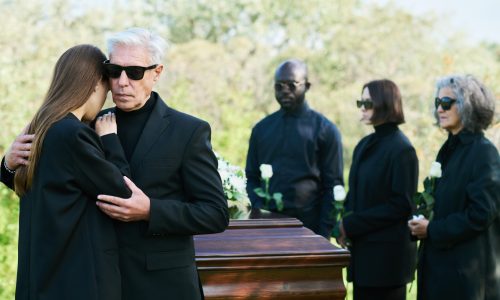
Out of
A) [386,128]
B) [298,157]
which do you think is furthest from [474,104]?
[298,157]

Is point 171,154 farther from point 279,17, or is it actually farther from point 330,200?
point 279,17

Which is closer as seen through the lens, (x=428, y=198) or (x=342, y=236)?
(x=428, y=198)

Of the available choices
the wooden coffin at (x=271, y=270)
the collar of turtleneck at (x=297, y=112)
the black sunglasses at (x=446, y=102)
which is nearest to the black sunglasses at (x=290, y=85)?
the collar of turtleneck at (x=297, y=112)

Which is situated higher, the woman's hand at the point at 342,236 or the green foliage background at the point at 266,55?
the green foliage background at the point at 266,55

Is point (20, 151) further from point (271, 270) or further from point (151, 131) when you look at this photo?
point (271, 270)

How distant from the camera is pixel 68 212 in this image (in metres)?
2.89

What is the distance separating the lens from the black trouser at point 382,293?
5387 millimetres

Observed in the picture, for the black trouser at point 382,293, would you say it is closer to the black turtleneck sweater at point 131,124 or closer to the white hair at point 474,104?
the white hair at point 474,104

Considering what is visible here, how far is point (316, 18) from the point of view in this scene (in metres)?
25.7

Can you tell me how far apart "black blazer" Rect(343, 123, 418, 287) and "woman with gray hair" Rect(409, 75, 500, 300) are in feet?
1.51

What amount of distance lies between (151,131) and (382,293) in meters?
2.75

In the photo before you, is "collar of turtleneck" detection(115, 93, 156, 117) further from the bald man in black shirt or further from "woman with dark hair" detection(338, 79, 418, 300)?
A: the bald man in black shirt

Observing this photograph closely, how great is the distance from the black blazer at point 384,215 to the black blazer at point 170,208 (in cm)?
229

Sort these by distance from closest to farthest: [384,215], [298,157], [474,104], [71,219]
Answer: [71,219] → [474,104] → [384,215] → [298,157]
